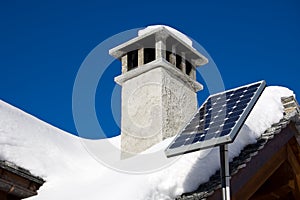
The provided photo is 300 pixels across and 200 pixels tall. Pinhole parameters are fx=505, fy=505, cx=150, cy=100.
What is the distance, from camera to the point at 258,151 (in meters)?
4.80

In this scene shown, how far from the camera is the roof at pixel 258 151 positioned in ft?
13.6

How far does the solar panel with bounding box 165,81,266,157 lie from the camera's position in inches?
152

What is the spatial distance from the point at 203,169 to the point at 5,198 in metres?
1.74

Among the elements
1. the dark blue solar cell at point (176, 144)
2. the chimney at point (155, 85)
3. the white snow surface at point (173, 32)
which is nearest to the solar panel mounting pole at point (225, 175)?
the dark blue solar cell at point (176, 144)

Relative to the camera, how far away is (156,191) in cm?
414

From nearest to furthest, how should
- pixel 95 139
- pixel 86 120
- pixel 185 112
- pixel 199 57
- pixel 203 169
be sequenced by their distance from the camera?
pixel 203 169 < pixel 86 120 < pixel 185 112 < pixel 199 57 < pixel 95 139

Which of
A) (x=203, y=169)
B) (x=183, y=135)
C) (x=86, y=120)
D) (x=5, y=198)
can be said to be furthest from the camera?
(x=86, y=120)

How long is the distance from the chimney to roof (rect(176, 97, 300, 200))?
14.3 feet

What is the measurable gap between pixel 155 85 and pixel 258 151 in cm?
577

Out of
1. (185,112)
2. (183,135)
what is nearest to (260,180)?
(183,135)

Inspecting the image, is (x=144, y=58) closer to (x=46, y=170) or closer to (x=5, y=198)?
(x=46, y=170)

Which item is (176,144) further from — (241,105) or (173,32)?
(173,32)

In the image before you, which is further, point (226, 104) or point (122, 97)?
point (122, 97)

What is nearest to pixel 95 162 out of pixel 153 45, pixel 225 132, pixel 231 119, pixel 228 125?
pixel 153 45
